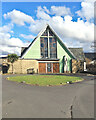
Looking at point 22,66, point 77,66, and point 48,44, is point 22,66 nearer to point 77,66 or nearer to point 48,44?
point 48,44

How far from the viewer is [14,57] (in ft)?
60.7

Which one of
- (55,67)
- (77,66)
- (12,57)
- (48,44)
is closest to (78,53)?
(77,66)

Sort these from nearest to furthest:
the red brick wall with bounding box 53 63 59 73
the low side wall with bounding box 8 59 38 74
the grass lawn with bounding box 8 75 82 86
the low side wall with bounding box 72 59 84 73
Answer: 1. the grass lawn with bounding box 8 75 82 86
2. the low side wall with bounding box 8 59 38 74
3. the red brick wall with bounding box 53 63 59 73
4. the low side wall with bounding box 72 59 84 73

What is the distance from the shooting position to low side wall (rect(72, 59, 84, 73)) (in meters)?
20.9

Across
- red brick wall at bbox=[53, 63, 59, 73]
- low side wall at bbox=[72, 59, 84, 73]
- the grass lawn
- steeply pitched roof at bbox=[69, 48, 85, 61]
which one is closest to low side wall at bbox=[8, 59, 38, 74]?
red brick wall at bbox=[53, 63, 59, 73]

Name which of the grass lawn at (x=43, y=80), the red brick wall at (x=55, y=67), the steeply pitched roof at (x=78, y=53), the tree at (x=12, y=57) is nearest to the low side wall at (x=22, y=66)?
the tree at (x=12, y=57)

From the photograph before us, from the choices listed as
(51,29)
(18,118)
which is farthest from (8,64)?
(18,118)

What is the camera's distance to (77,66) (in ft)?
69.4

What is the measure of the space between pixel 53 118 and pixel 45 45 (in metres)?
18.0

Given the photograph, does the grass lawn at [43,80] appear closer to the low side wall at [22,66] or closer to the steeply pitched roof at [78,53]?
the low side wall at [22,66]

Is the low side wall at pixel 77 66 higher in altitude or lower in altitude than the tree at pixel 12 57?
lower

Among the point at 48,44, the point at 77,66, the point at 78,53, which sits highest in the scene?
the point at 48,44

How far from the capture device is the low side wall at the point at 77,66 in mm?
20906

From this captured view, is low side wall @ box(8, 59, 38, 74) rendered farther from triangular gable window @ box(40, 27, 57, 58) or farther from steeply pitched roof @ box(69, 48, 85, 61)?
steeply pitched roof @ box(69, 48, 85, 61)
